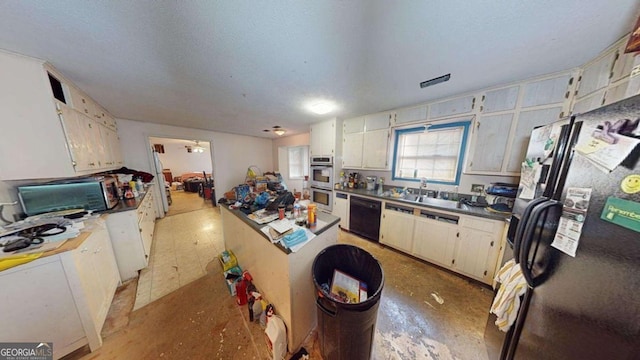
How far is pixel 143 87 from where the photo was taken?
6.08 ft

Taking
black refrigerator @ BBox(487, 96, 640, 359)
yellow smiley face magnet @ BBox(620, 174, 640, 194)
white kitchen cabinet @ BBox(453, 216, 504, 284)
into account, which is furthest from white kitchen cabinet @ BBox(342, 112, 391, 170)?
yellow smiley face magnet @ BBox(620, 174, 640, 194)

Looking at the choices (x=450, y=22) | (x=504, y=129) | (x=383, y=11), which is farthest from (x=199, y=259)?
(x=504, y=129)

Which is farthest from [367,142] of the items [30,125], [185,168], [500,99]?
[185,168]

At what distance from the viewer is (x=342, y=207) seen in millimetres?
3000

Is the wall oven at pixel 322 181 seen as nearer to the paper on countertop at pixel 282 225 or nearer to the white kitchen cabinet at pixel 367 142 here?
the white kitchen cabinet at pixel 367 142

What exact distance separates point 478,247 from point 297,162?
441 centimetres

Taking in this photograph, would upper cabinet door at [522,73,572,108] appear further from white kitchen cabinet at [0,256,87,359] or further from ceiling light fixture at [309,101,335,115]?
white kitchen cabinet at [0,256,87,359]

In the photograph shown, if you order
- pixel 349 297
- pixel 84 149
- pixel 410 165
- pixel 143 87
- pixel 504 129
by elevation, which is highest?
pixel 143 87

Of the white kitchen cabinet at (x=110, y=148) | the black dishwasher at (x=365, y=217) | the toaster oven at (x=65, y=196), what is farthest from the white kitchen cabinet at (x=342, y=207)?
the white kitchen cabinet at (x=110, y=148)

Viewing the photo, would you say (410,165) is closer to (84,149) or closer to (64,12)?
(64,12)

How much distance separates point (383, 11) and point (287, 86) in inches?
45.7

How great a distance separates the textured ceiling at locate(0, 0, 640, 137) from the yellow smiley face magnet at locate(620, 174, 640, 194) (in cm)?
105

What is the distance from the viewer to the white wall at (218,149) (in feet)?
11.0

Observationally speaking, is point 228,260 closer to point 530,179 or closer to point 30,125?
point 30,125
